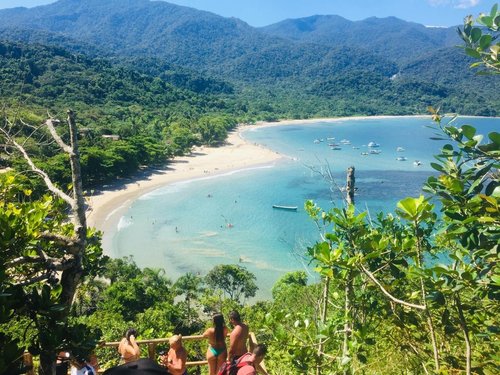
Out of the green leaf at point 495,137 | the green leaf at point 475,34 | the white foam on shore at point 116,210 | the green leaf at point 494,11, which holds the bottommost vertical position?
the white foam on shore at point 116,210

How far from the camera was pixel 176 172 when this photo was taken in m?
42.0

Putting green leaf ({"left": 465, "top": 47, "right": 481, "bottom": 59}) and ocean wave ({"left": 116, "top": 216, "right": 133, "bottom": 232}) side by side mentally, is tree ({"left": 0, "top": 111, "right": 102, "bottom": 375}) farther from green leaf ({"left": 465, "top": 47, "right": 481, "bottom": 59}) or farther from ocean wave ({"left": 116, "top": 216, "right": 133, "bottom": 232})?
ocean wave ({"left": 116, "top": 216, "right": 133, "bottom": 232})

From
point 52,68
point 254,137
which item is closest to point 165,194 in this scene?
point 254,137

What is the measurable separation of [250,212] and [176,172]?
13695 millimetres

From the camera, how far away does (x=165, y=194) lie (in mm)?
34469

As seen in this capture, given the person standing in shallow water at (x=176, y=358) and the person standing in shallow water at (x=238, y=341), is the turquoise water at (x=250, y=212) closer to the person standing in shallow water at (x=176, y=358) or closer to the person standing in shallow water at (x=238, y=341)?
the person standing in shallow water at (x=238, y=341)

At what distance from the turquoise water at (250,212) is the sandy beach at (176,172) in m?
1.10

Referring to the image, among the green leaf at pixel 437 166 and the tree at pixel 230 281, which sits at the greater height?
the green leaf at pixel 437 166

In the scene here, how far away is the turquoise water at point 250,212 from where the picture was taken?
22.7 metres

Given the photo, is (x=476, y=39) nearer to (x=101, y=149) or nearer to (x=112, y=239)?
(x=112, y=239)

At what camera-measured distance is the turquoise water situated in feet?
74.6

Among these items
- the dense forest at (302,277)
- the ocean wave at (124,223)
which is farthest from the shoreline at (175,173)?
the dense forest at (302,277)

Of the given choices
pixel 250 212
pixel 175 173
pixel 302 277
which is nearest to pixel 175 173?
pixel 175 173

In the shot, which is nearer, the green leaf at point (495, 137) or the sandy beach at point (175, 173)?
the green leaf at point (495, 137)
